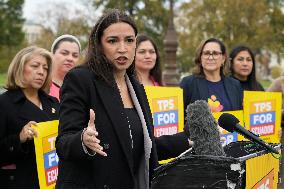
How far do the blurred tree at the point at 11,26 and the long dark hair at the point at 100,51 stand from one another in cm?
4532

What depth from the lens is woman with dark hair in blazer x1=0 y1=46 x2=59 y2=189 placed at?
144 inches

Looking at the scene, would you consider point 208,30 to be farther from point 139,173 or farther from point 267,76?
point 139,173

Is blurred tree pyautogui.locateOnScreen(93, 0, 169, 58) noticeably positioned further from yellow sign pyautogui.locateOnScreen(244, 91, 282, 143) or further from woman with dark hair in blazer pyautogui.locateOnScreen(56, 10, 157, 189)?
woman with dark hair in blazer pyautogui.locateOnScreen(56, 10, 157, 189)

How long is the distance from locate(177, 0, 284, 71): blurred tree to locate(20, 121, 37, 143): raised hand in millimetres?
37131

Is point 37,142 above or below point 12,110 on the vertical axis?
below

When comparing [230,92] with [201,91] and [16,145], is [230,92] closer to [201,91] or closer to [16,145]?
[201,91]

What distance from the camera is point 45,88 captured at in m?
4.18

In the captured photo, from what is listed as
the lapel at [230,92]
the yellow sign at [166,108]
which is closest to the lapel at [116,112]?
the yellow sign at [166,108]

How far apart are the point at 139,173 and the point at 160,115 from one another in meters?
2.10

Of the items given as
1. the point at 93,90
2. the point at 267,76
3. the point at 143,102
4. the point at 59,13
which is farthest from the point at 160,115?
the point at 267,76

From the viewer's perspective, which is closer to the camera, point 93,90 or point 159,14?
point 93,90

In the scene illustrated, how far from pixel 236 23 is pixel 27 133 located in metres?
38.6

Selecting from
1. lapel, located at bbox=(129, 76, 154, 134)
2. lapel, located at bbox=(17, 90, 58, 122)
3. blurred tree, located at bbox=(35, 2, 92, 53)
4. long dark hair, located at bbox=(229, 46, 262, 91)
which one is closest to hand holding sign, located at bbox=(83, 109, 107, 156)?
lapel, located at bbox=(129, 76, 154, 134)

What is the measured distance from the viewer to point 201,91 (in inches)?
200
